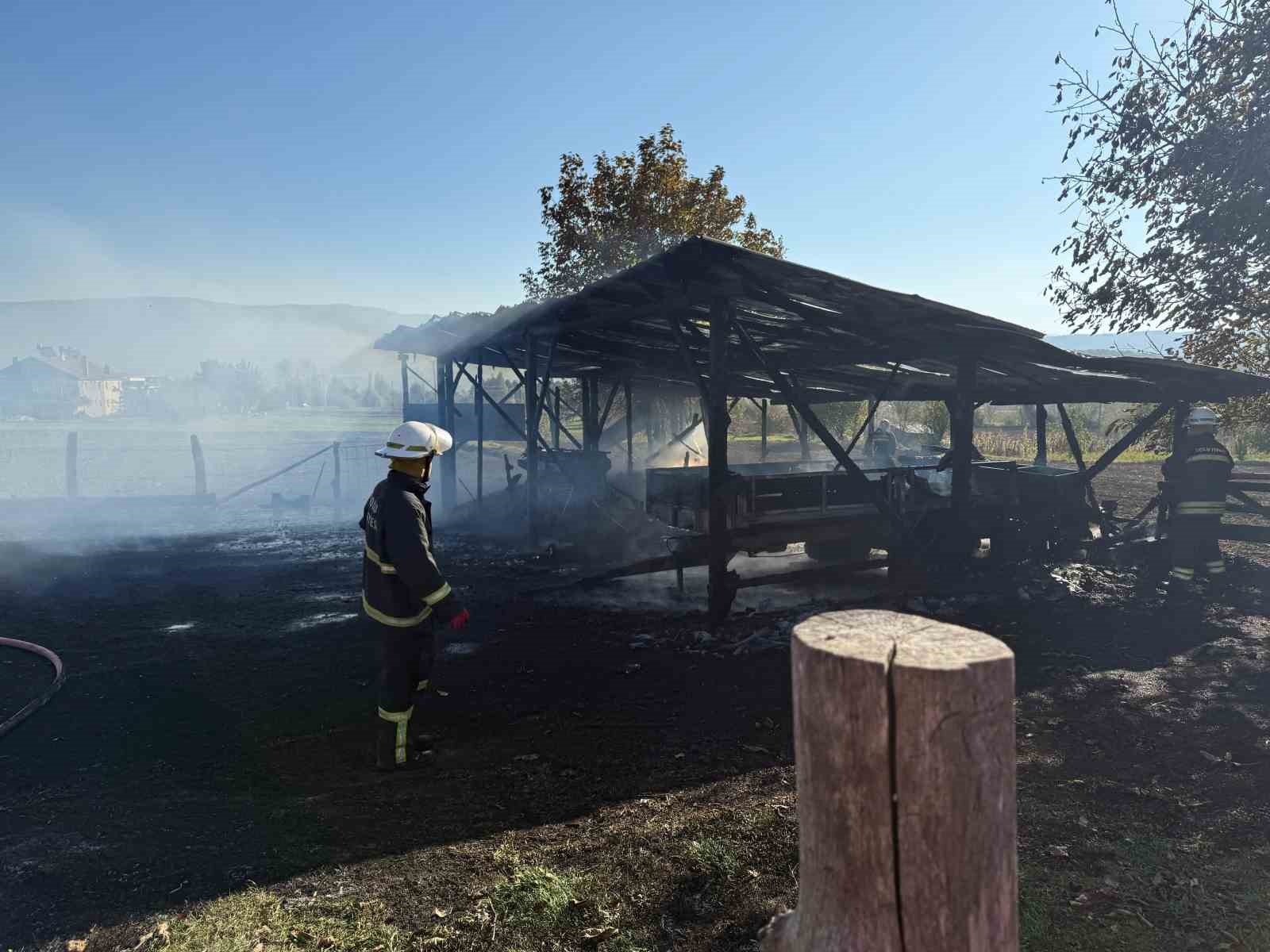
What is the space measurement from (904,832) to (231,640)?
306 inches

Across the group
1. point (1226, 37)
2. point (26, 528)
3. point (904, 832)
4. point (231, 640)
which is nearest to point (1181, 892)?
point (904, 832)

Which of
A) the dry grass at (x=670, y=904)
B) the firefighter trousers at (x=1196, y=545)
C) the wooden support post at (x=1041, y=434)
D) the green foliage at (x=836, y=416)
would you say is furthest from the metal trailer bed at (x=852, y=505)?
the green foliage at (x=836, y=416)

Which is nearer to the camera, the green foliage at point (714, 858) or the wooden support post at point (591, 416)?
the green foliage at point (714, 858)

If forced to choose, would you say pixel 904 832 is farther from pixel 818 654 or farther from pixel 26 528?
pixel 26 528

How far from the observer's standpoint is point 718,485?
7.47m

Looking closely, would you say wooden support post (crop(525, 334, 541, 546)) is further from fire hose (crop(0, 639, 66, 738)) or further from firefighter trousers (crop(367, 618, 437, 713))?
firefighter trousers (crop(367, 618, 437, 713))

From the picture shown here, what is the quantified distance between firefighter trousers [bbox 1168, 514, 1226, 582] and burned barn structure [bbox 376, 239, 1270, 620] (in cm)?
146

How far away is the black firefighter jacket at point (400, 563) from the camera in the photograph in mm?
4266

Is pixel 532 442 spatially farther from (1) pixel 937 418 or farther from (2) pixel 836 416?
(1) pixel 937 418

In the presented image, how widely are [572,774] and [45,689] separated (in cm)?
488

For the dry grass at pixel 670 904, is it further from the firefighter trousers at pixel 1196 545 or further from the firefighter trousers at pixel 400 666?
the firefighter trousers at pixel 1196 545

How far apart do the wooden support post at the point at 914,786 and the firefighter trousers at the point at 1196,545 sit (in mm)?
9706

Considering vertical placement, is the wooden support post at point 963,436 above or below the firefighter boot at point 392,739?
above

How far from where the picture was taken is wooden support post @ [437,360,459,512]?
1672cm
